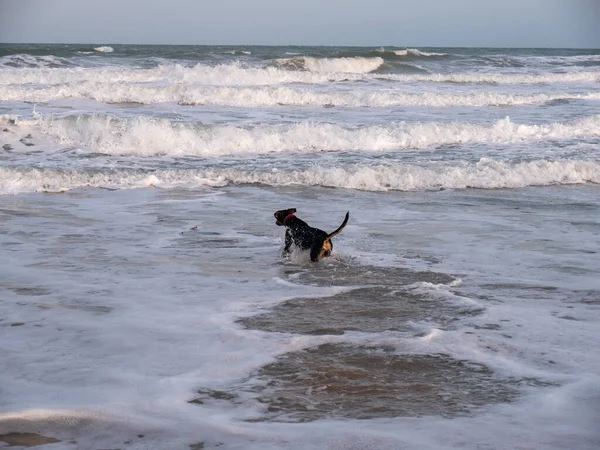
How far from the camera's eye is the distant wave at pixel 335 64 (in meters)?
33.4

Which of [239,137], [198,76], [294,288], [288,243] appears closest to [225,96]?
[239,137]

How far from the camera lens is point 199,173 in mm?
10656

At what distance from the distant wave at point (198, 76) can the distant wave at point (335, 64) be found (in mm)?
5654

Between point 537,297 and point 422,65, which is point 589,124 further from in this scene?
point 422,65

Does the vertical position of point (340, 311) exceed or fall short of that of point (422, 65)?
it falls short

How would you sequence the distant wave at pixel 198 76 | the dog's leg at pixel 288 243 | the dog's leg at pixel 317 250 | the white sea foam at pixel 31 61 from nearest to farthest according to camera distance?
the dog's leg at pixel 317 250
the dog's leg at pixel 288 243
the distant wave at pixel 198 76
the white sea foam at pixel 31 61

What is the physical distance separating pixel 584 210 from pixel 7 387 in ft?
22.8

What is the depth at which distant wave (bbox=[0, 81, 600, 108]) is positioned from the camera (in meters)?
18.7

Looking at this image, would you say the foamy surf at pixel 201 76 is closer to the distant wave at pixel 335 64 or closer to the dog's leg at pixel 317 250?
the distant wave at pixel 335 64

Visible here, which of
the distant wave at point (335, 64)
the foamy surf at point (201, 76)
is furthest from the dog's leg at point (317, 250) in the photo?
the distant wave at point (335, 64)

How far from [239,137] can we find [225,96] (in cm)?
629

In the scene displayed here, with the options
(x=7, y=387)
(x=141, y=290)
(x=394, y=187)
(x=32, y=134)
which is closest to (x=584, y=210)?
(x=394, y=187)

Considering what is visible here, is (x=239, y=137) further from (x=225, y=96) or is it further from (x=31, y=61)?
(x=31, y=61)

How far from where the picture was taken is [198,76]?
84.5ft
